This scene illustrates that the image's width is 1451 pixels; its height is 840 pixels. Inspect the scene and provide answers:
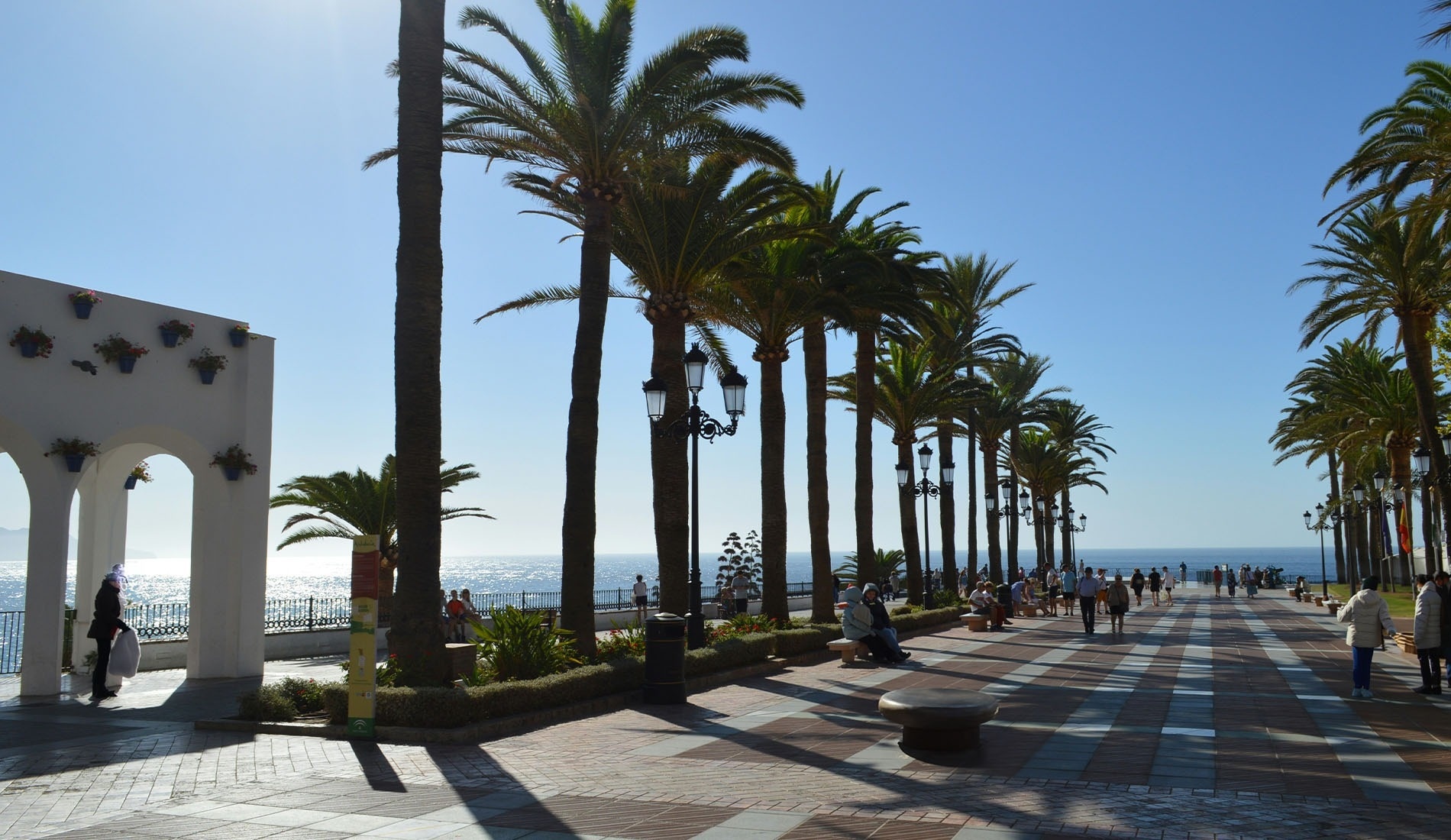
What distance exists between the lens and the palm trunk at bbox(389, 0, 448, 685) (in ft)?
39.3

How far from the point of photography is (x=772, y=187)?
64.8 feet

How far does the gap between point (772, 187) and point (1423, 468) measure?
53.1 ft

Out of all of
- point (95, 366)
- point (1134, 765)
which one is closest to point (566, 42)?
point (95, 366)

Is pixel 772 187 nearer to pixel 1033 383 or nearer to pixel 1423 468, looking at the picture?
pixel 1423 468

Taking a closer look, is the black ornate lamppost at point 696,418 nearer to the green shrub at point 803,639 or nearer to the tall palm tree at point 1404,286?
the green shrub at point 803,639

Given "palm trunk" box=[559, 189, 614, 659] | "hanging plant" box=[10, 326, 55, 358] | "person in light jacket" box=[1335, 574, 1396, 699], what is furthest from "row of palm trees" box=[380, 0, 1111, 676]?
"person in light jacket" box=[1335, 574, 1396, 699]

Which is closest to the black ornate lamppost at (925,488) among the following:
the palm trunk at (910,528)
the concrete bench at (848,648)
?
the palm trunk at (910,528)

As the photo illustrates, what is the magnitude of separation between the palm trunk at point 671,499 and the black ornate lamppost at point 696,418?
2.61 ft

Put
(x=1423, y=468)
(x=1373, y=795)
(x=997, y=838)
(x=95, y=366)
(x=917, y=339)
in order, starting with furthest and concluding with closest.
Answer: (x=917, y=339) → (x=1423, y=468) → (x=95, y=366) → (x=1373, y=795) → (x=997, y=838)

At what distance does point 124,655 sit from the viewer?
14.5 metres

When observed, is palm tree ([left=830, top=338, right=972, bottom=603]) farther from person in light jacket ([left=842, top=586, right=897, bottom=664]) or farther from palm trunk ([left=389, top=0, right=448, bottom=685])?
palm trunk ([left=389, top=0, right=448, bottom=685])

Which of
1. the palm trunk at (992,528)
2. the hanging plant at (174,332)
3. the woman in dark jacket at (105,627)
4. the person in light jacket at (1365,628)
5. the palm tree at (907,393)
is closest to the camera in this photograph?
the person in light jacket at (1365,628)

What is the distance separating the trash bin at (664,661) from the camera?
1329 cm

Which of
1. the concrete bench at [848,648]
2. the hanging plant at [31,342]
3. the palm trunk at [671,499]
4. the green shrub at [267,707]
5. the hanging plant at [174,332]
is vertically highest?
the hanging plant at [174,332]
